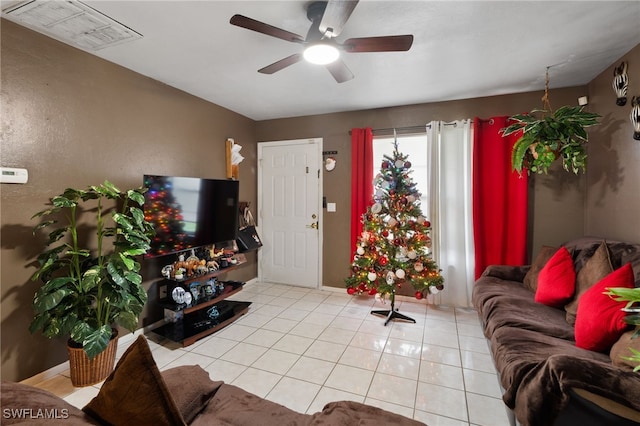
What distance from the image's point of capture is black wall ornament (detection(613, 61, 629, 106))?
2.41 meters

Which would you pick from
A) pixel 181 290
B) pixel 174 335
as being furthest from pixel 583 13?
pixel 174 335

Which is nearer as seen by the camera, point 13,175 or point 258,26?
point 258,26

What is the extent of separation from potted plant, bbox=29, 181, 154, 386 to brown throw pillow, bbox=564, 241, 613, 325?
3227 mm

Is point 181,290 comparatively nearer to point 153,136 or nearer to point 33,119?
point 153,136

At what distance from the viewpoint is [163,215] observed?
277cm

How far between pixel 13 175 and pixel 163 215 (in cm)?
102

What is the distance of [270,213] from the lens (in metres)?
4.62

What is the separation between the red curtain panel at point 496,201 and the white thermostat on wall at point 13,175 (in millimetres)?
4161

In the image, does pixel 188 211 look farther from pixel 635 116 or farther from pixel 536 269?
pixel 635 116

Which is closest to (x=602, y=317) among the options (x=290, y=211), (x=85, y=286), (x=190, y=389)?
(x=190, y=389)

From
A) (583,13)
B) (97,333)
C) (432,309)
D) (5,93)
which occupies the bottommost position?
(432,309)

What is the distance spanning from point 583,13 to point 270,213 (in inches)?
155

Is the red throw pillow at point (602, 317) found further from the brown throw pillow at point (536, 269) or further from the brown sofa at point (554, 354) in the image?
the brown throw pillow at point (536, 269)

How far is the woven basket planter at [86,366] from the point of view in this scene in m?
2.08
